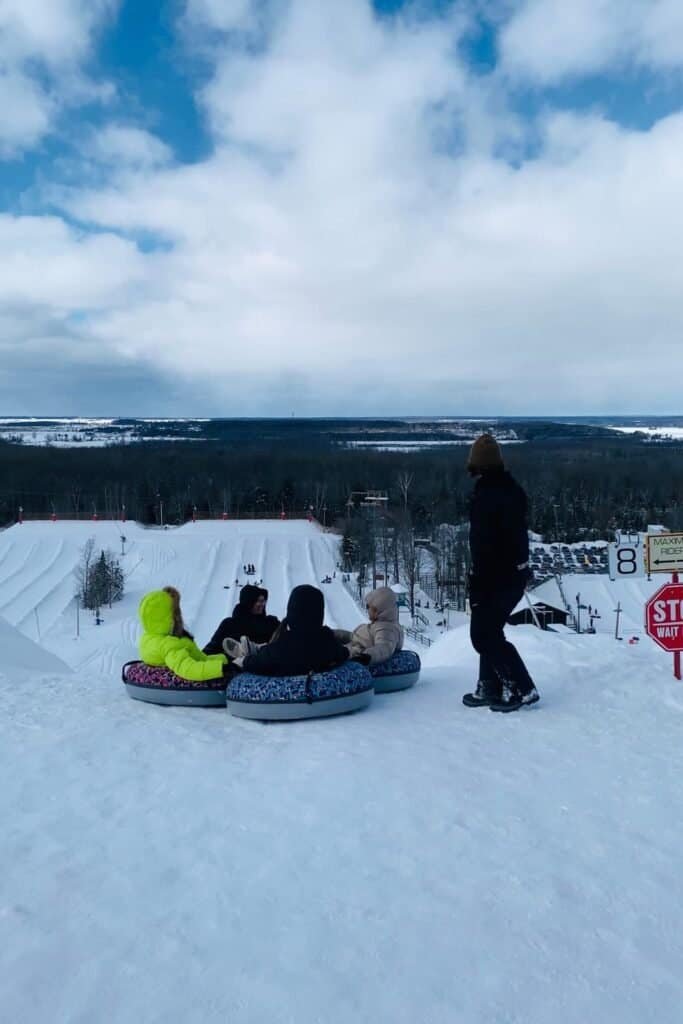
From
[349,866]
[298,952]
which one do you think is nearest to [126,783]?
[349,866]

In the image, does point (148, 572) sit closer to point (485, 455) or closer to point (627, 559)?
point (627, 559)

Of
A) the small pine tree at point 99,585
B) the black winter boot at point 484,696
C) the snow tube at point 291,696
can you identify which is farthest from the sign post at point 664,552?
the small pine tree at point 99,585

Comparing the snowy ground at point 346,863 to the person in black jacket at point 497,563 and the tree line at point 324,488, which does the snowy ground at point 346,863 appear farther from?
the tree line at point 324,488

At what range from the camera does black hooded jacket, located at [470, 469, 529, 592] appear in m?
4.89

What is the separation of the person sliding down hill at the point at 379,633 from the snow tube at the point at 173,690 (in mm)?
1116

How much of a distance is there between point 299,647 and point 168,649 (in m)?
1.01

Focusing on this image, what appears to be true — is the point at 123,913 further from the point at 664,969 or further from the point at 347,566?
the point at 347,566

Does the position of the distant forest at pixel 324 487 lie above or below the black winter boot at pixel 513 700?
below

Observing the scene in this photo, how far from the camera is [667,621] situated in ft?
18.8

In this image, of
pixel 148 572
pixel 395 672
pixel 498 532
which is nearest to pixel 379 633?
pixel 395 672

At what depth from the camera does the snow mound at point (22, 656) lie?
6745mm

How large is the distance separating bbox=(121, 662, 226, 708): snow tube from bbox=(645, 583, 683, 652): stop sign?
11.0ft

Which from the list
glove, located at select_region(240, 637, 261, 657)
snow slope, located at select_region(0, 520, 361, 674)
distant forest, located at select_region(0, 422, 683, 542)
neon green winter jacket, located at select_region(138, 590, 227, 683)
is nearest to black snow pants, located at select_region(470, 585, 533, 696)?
glove, located at select_region(240, 637, 261, 657)

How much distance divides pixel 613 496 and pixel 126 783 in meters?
74.7
